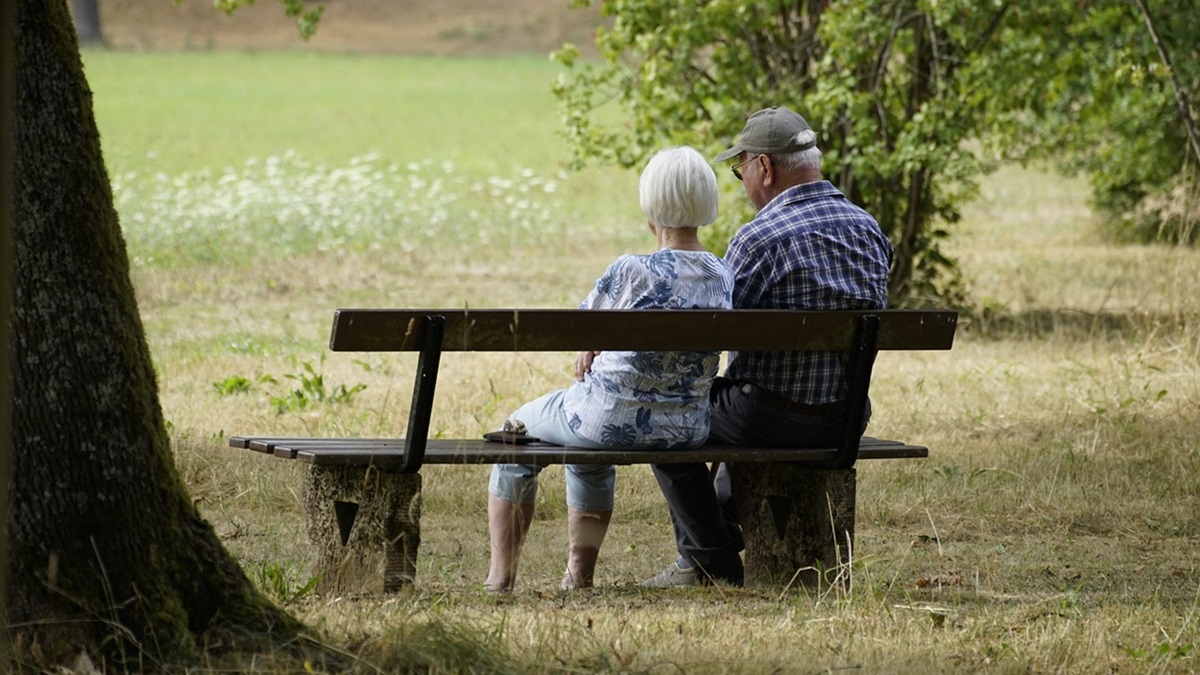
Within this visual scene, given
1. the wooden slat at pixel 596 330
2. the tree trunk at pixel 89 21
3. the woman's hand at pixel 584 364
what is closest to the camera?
the wooden slat at pixel 596 330

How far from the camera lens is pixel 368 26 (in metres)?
62.8

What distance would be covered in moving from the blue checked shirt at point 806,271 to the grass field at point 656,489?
24.8 inches

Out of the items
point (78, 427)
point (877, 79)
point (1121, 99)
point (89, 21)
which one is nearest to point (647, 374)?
point (78, 427)

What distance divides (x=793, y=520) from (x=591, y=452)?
83cm

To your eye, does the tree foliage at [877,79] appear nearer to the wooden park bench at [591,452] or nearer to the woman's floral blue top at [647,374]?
the wooden park bench at [591,452]

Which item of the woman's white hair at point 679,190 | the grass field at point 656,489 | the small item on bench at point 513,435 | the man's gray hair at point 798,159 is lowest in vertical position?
the grass field at point 656,489

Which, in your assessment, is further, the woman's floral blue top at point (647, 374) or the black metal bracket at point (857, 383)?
the black metal bracket at point (857, 383)

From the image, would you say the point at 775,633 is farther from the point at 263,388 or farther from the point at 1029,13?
the point at 1029,13

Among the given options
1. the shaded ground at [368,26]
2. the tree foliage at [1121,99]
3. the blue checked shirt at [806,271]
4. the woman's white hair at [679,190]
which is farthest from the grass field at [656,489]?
the shaded ground at [368,26]

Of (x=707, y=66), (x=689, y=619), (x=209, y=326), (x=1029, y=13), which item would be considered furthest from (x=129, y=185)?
(x=689, y=619)

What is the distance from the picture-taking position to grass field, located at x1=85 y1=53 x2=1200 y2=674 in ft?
14.3

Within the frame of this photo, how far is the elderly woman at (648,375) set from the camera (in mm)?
5137

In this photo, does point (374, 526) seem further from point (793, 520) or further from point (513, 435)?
point (793, 520)

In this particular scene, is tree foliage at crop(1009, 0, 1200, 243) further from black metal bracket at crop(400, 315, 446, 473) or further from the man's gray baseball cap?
black metal bracket at crop(400, 315, 446, 473)
